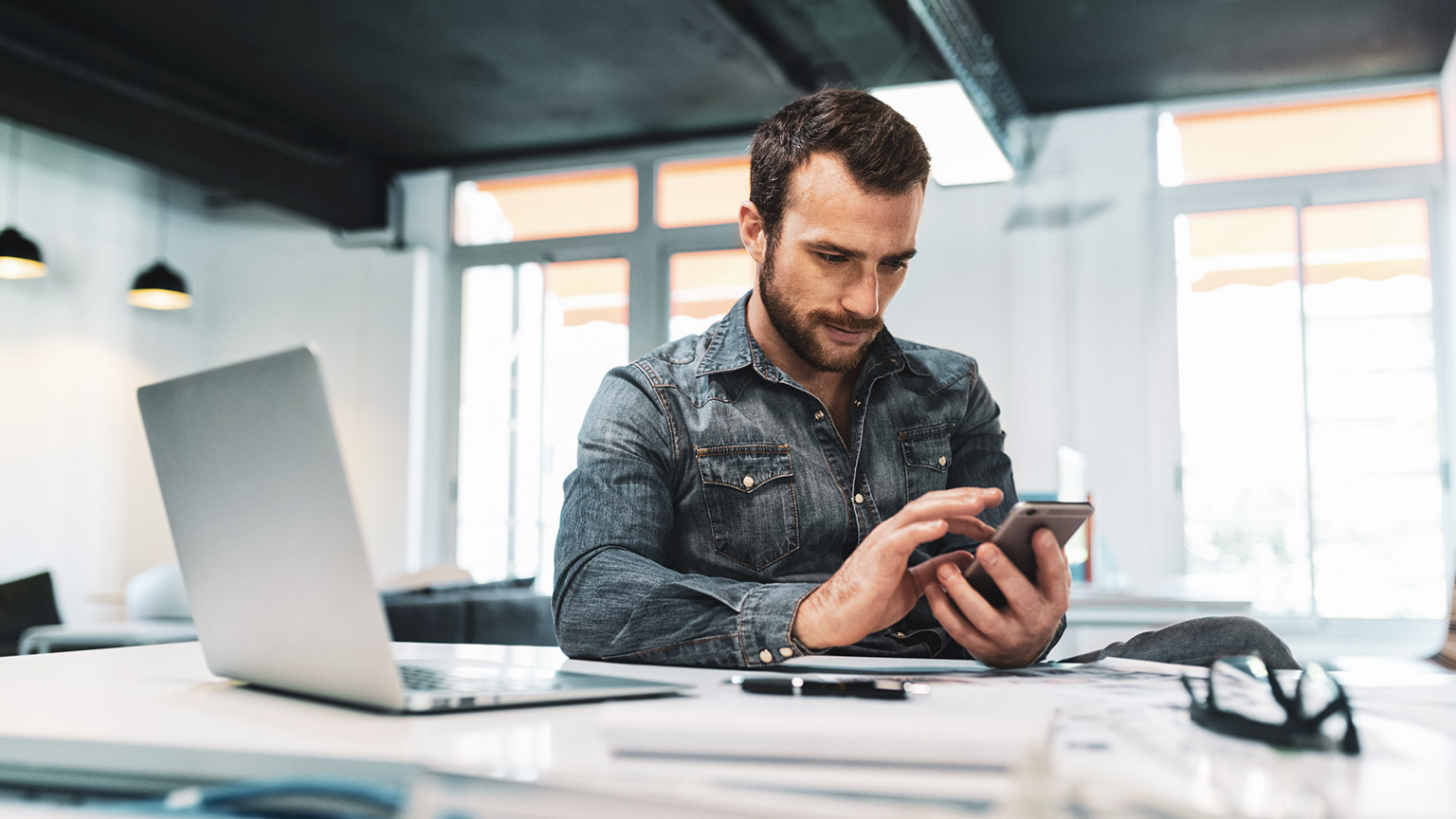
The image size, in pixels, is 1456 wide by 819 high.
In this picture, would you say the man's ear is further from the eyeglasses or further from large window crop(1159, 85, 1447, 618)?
large window crop(1159, 85, 1447, 618)

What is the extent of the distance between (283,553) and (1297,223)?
5.13 metres

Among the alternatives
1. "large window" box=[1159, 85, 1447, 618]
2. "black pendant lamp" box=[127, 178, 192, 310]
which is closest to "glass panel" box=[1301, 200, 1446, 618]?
"large window" box=[1159, 85, 1447, 618]

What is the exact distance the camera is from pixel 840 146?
4.52 ft

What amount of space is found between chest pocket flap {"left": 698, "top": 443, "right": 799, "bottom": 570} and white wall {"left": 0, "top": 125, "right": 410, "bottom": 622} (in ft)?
16.2

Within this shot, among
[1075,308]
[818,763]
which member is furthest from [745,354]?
[1075,308]

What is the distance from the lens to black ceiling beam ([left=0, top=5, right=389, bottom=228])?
4395 mm

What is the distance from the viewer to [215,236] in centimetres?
674

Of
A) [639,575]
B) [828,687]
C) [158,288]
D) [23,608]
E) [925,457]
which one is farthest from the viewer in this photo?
[158,288]

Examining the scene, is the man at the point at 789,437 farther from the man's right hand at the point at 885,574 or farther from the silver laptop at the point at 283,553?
the silver laptop at the point at 283,553

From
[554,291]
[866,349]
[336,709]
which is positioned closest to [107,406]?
[554,291]

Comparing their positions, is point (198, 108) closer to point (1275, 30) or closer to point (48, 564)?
point (48, 564)

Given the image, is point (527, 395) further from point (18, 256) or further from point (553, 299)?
point (18, 256)

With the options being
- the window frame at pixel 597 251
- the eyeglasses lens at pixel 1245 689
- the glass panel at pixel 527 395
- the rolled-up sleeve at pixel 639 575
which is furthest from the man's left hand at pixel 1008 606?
the glass panel at pixel 527 395

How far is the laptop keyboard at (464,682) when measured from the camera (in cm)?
78
